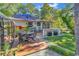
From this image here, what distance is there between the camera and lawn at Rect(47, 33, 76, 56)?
1.21m

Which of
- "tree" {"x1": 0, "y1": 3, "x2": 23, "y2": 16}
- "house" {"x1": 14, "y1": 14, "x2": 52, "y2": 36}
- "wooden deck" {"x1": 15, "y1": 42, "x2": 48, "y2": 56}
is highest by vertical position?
"tree" {"x1": 0, "y1": 3, "x2": 23, "y2": 16}

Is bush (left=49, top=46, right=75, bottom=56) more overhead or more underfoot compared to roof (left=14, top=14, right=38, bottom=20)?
more underfoot

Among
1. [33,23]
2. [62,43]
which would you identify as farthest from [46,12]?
[62,43]

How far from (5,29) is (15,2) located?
243 mm

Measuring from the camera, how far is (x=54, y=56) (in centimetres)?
121

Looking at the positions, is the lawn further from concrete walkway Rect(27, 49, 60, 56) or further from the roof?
the roof

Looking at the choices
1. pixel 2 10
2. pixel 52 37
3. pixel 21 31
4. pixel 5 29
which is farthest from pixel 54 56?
pixel 2 10

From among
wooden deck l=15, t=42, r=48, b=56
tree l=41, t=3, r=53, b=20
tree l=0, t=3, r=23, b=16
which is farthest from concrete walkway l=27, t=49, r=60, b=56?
tree l=0, t=3, r=23, b=16

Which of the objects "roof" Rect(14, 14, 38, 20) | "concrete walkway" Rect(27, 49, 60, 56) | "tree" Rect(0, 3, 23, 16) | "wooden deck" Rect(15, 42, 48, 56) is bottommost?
"concrete walkway" Rect(27, 49, 60, 56)

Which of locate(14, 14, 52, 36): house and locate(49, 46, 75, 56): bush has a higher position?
locate(14, 14, 52, 36): house

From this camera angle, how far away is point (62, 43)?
1209mm

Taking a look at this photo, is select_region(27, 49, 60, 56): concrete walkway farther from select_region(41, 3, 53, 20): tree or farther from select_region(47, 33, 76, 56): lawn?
select_region(41, 3, 53, 20): tree

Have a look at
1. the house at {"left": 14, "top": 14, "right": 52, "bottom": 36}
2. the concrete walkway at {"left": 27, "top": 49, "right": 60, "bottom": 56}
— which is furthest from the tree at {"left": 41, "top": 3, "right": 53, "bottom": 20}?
the concrete walkway at {"left": 27, "top": 49, "right": 60, "bottom": 56}

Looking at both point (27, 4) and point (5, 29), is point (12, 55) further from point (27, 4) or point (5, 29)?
point (27, 4)
